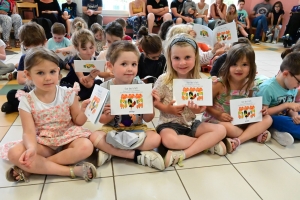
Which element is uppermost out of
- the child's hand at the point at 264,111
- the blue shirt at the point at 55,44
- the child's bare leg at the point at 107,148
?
the blue shirt at the point at 55,44

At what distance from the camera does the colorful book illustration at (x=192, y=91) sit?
145 cm

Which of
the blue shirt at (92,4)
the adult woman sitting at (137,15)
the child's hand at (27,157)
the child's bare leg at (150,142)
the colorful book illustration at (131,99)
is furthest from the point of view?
the adult woman sitting at (137,15)

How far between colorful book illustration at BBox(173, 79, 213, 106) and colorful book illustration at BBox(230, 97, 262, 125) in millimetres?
240

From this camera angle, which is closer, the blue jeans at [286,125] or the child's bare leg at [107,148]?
the child's bare leg at [107,148]

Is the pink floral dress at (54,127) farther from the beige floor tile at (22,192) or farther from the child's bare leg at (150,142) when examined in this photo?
the child's bare leg at (150,142)

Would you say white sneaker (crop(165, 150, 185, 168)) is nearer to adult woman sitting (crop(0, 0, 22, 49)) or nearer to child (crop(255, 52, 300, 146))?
child (crop(255, 52, 300, 146))

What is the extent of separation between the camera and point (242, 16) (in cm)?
646

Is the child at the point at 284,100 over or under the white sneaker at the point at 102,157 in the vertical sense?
over

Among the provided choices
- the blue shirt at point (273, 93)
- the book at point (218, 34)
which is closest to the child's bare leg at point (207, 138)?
the blue shirt at point (273, 93)

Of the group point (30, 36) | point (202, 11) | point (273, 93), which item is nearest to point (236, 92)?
point (273, 93)

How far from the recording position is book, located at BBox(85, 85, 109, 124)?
4.20 feet

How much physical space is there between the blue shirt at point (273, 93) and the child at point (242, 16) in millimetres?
5188

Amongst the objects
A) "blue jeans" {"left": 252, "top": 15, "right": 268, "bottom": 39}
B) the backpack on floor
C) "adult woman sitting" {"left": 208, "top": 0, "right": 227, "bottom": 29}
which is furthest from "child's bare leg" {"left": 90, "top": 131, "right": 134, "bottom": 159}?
"blue jeans" {"left": 252, "top": 15, "right": 268, "bottom": 39}

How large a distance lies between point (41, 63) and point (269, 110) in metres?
1.54
